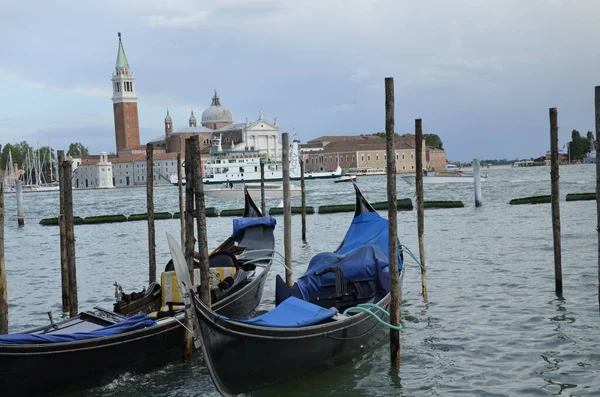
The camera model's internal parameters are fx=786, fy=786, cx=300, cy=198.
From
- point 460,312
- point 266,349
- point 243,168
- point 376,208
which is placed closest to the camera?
point 266,349

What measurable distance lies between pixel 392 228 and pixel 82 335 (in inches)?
74.9

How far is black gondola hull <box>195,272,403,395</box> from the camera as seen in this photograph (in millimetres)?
3895

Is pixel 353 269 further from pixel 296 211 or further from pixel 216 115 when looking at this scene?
pixel 216 115

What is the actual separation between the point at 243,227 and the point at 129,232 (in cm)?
874

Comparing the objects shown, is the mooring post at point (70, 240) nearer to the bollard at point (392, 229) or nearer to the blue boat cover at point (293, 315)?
the blue boat cover at point (293, 315)

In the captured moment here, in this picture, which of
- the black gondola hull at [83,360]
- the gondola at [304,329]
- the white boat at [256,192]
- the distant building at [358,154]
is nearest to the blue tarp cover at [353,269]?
the gondola at [304,329]

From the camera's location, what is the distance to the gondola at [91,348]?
4.04 meters

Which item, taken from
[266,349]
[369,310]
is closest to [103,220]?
[369,310]

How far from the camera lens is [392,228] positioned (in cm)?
477

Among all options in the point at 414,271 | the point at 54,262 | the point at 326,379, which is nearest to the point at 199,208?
the point at 326,379

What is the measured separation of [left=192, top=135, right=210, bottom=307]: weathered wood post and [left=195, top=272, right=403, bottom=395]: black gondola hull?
2.34 feet

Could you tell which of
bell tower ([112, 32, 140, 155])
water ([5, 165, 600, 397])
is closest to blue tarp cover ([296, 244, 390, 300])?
water ([5, 165, 600, 397])

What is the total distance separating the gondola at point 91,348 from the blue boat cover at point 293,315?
70 centimetres

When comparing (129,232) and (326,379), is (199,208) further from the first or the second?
(129,232)
